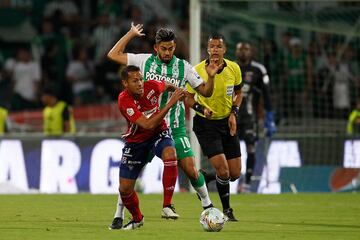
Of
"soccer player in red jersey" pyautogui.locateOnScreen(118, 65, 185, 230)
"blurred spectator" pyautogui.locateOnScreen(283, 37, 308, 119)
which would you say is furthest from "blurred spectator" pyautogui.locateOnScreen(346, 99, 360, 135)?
"soccer player in red jersey" pyautogui.locateOnScreen(118, 65, 185, 230)

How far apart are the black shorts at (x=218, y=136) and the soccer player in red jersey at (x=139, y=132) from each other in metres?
1.30

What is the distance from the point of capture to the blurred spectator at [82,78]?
29.1 m

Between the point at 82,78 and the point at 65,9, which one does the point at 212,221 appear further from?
the point at 65,9

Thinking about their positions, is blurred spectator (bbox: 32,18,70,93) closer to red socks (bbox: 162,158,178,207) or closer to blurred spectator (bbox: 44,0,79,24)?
blurred spectator (bbox: 44,0,79,24)

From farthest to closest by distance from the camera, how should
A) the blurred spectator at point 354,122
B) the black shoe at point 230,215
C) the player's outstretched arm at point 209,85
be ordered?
the blurred spectator at point 354,122 → the black shoe at point 230,215 → the player's outstretched arm at point 209,85

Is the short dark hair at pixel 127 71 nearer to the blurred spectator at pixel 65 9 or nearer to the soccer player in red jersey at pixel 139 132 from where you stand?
the soccer player in red jersey at pixel 139 132

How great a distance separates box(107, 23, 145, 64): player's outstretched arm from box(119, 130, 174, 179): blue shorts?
4.12ft

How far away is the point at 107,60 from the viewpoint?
2966cm

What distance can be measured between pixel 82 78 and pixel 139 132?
15.9 m

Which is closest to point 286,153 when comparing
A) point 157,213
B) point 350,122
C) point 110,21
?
point 350,122

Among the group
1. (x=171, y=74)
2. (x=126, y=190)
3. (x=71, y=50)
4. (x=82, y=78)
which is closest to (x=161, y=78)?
(x=171, y=74)

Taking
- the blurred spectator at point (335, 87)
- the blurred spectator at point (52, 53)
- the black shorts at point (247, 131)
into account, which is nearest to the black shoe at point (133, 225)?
the black shorts at point (247, 131)

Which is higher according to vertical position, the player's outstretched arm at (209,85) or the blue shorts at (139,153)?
the player's outstretched arm at (209,85)

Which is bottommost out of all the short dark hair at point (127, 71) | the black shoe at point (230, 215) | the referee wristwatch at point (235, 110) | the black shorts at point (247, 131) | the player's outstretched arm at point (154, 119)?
the black shoe at point (230, 215)
